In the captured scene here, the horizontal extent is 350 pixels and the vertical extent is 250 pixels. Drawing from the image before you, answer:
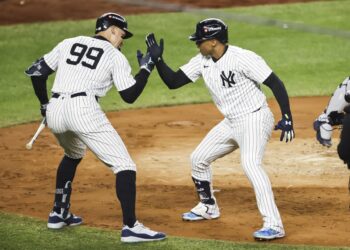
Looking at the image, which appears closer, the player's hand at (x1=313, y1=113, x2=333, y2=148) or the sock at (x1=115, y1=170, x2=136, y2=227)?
the player's hand at (x1=313, y1=113, x2=333, y2=148)

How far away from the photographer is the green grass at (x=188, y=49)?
15336 mm

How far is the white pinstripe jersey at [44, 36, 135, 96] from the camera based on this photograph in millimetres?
8648

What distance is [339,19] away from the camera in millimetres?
19766

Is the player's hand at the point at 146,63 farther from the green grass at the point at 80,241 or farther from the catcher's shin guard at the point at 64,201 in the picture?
the green grass at the point at 80,241

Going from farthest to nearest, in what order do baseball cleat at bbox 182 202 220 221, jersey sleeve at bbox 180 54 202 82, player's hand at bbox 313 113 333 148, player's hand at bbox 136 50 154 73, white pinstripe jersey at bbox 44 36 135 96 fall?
baseball cleat at bbox 182 202 220 221 → jersey sleeve at bbox 180 54 202 82 → player's hand at bbox 136 50 154 73 → white pinstripe jersey at bbox 44 36 135 96 → player's hand at bbox 313 113 333 148

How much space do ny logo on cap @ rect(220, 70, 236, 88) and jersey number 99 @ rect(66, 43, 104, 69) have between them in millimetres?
1115

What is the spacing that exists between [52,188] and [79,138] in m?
2.08

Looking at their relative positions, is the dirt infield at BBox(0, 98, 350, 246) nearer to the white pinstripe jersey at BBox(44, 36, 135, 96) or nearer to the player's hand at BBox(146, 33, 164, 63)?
the white pinstripe jersey at BBox(44, 36, 135, 96)

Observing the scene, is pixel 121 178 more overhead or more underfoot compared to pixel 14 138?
more overhead

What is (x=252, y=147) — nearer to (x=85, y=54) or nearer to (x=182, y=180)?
(x=85, y=54)

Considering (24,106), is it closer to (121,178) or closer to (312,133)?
(312,133)

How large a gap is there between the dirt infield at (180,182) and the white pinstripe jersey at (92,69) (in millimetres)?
1393

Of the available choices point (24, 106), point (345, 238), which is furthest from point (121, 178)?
point (24, 106)

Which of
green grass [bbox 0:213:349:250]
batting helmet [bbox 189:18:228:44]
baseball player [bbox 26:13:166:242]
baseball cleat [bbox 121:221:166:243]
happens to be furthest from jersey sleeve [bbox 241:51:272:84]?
baseball cleat [bbox 121:221:166:243]
